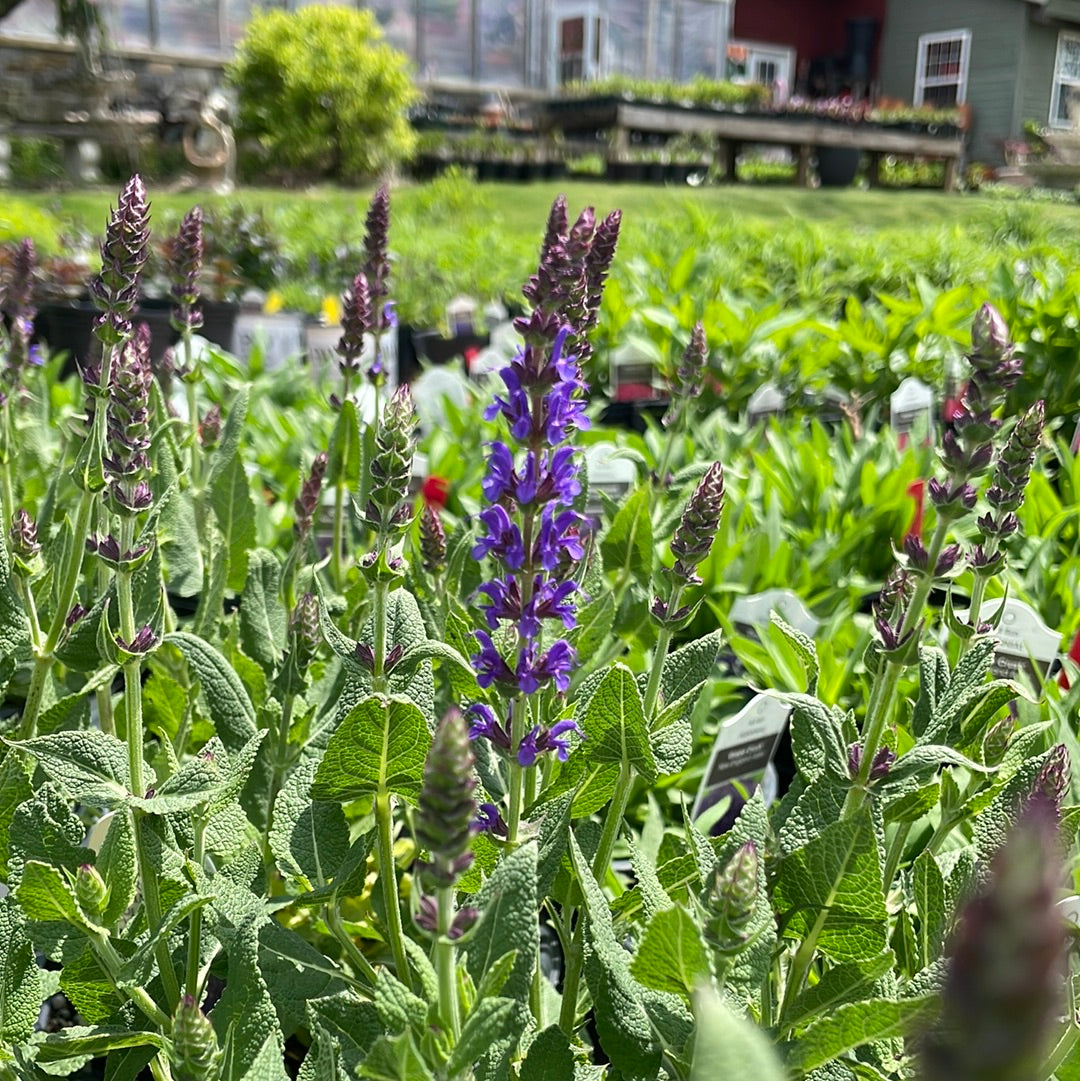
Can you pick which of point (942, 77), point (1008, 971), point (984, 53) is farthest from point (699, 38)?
point (1008, 971)

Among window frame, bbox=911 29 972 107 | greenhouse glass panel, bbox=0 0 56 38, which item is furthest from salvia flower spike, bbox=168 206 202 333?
window frame, bbox=911 29 972 107

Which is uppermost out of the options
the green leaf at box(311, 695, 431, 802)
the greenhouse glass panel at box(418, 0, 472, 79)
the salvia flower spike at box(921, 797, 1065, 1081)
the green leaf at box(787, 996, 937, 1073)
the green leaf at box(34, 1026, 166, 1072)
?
the greenhouse glass panel at box(418, 0, 472, 79)

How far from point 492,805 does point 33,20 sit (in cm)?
1925

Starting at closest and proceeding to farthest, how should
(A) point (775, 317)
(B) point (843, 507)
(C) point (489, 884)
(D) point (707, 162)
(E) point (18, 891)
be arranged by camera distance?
(C) point (489, 884) < (E) point (18, 891) < (B) point (843, 507) < (A) point (775, 317) < (D) point (707, 162)

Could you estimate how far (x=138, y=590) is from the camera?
140 cm

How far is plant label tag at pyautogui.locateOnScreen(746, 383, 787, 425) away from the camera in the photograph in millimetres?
3387

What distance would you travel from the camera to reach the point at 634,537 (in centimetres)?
169

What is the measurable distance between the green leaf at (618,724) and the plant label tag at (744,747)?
15.6 inches

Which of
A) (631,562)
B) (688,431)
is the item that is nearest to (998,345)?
(631,562)

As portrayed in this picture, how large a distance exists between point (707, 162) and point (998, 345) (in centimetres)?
1841

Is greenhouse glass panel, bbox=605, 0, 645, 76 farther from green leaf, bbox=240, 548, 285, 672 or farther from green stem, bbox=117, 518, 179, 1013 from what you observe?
green stem, bbox=117, 518, 179, 1013

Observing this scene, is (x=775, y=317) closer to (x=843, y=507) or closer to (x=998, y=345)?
(x=843, y=507)

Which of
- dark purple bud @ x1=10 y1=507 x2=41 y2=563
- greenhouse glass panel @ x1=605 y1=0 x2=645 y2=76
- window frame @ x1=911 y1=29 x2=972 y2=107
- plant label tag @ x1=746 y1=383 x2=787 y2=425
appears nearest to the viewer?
dark purple bud @ x1=10 y1=507 x2=41 y2=563

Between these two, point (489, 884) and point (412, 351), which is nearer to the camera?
point (489, 884)
